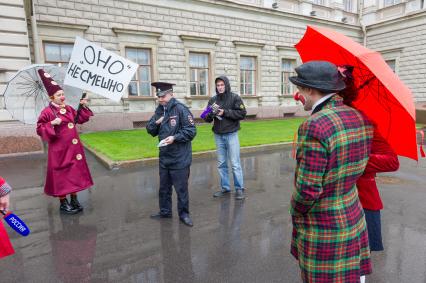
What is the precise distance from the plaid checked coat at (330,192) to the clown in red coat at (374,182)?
0.41 m

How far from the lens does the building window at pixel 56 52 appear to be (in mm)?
13867

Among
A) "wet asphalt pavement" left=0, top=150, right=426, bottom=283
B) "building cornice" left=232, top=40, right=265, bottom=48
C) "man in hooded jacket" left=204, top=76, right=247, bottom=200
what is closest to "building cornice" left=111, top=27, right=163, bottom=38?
"building cornice" left=232, top=40, right=265, bottom=48

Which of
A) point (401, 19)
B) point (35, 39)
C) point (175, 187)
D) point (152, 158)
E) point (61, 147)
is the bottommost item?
point (152, 158)

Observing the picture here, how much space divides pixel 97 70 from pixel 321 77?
430 centimetres

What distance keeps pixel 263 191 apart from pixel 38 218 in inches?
150

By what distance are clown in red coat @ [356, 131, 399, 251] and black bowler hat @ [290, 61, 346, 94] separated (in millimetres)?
726

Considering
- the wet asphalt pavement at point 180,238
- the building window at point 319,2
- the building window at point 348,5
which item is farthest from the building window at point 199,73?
the building window at point 348,5

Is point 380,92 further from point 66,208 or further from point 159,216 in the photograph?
point 66,208

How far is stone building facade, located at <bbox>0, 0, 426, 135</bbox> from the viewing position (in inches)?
555

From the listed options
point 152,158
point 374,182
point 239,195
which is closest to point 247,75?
point 152,158

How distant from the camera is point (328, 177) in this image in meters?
1.81

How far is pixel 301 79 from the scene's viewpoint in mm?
1895

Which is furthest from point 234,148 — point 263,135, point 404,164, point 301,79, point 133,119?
point 133,119

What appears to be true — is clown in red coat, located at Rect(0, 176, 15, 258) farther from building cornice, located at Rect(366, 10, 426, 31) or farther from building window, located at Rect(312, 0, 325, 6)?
building cornice, located at Rect(366, 10, 426, 31)
